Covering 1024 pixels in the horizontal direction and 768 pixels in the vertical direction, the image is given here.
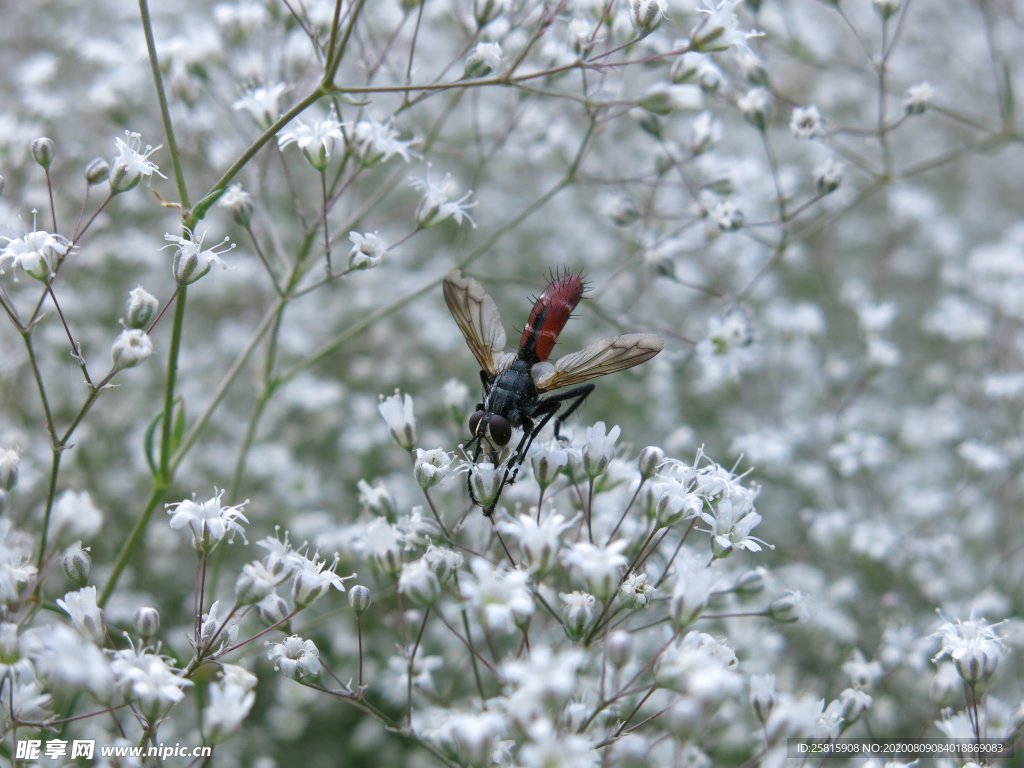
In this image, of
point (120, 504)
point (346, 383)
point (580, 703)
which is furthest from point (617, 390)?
point (580, 703)

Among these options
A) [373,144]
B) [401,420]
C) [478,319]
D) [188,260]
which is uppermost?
[373,144]

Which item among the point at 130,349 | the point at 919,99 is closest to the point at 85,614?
the point at 130,349

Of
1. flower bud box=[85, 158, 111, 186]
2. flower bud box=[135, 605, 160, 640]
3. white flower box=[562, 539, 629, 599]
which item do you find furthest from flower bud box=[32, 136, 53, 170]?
white flower box=[562, 539, 629, 599]

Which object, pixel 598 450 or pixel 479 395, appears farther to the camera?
pixel 479 395

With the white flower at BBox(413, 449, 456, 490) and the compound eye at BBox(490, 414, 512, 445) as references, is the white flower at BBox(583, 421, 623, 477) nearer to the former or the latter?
the compound eye at BBox(490, 414, 512, 445)

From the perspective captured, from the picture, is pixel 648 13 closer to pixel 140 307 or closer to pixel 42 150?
pixel 140 307

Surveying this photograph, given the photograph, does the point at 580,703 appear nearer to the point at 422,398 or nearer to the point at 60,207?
the point at 422,398

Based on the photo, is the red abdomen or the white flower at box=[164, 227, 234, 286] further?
the red abdomen
